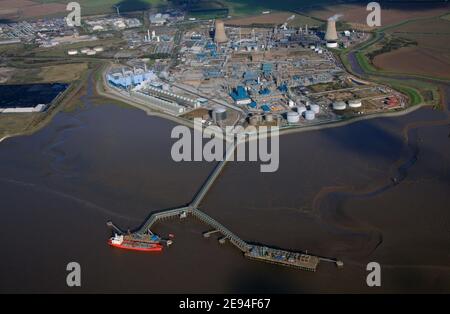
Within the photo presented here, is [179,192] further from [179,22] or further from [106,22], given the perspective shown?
[106,22]

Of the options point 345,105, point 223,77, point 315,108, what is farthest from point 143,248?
point 223,77

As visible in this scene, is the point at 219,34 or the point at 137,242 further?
the point at 219,34

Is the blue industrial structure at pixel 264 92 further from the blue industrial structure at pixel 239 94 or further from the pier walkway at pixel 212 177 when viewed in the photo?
the pier walkway at pixel 212 177

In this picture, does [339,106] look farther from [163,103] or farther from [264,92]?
[163,103]

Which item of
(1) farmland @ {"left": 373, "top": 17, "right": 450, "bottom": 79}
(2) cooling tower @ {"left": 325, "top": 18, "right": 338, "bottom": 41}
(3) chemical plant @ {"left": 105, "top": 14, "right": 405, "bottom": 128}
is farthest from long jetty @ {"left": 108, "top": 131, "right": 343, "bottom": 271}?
(2) cooling tower @ {"left": 325, "top": 18, "right": 338, "bottom": 41}

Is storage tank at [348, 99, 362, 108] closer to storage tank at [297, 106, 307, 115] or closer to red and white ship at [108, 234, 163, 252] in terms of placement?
storage tank at [297, 106, 307, 115]

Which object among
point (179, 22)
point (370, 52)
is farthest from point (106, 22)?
point (370, 52)

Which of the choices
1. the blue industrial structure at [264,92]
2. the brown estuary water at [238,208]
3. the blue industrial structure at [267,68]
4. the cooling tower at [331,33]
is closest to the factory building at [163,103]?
the brown estuary water at [238,208]
